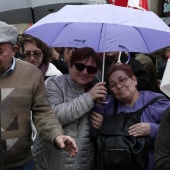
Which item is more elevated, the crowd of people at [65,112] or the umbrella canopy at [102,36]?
the umbrella canopy at [102,36]

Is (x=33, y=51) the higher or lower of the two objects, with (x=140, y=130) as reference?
higher

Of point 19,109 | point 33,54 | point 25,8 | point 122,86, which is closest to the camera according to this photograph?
point 19,109

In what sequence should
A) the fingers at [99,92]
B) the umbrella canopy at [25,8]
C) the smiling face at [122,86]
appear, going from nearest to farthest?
the fingers at [99,92] → the smiling face at [122,86] → the umbrella canopy at [25,8]

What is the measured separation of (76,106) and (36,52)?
3.86 ft

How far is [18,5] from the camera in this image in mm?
5129

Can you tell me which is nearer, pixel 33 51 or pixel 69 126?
pixel 69 126

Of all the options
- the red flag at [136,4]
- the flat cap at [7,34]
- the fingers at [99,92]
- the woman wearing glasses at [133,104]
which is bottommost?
the woman wearing glasses at [133,104]

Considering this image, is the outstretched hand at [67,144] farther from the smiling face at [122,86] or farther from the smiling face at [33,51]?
the smiling face at [33,51]

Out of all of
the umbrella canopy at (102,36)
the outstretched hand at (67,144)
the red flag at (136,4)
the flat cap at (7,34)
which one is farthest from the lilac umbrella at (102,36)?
the outstretched hand at (67,144)

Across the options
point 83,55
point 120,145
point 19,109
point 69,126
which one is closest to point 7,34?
point 19,109

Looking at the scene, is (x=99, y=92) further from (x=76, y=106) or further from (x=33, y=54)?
(x=33, y=54)

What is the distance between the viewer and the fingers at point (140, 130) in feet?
10.9

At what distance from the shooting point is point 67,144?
290 centimetres

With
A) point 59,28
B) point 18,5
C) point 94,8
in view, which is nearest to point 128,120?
point 94,8
